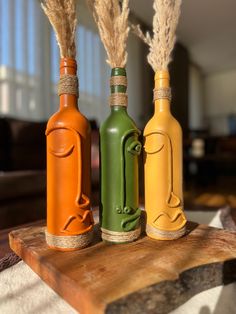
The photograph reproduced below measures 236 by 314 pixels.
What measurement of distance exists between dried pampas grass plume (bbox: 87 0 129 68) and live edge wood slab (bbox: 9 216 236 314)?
363mm

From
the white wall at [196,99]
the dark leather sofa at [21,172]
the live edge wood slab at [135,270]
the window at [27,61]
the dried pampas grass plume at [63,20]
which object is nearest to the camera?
the live edge wood slab at [135,270]

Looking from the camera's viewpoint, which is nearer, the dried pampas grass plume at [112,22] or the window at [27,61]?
the dried pampas grass plume at [112,22]

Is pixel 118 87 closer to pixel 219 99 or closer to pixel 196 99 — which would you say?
pixel 196 99

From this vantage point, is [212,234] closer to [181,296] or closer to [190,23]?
[181,296]

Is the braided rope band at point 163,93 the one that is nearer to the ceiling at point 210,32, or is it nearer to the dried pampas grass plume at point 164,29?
the dried pampas grass plume at point 164,29

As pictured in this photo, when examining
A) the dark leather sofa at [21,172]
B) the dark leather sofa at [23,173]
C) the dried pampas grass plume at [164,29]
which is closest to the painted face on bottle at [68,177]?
the dried pampas grass plume at [164,29]

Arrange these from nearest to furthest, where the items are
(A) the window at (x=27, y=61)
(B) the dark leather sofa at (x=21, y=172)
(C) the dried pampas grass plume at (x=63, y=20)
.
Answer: (C) the dried pampas grass plume at (x=63, y=20), (B) the dark leather sofa at (x=21, y=172), (A) the window at (x=27, y=61)

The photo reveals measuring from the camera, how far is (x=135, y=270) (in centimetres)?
37

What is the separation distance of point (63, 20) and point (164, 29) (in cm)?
18

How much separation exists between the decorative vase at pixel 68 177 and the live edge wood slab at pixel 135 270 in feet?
0.09

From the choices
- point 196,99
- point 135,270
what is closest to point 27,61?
point 135,270

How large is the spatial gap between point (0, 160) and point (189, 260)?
1838mm

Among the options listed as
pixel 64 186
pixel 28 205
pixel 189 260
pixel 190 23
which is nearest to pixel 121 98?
pixel 64 186

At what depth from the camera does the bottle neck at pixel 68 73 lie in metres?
0.46
